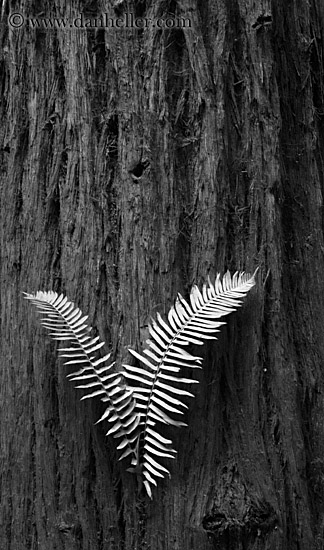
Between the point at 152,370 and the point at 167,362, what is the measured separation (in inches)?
2.3

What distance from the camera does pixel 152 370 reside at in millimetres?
2393

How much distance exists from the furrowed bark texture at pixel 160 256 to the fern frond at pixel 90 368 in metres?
0.07

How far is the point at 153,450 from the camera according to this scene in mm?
2340

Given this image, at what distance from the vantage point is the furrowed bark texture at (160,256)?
2406 millimetres

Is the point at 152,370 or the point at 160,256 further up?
the point at 160,256

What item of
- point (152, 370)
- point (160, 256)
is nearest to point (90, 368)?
point (152, 370)

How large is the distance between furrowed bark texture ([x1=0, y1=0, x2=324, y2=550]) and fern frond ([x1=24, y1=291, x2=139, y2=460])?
0.24ft

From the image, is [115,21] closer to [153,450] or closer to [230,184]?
[230,184]

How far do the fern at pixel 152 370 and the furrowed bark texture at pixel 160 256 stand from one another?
2.9 inches

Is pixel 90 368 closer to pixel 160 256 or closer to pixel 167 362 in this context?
pixel 167 362

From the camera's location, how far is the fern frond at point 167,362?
2.35 m

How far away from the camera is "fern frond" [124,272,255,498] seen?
7.70ft

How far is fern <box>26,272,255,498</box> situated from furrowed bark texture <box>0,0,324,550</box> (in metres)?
0.07

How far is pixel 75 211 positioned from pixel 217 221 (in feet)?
1.75
